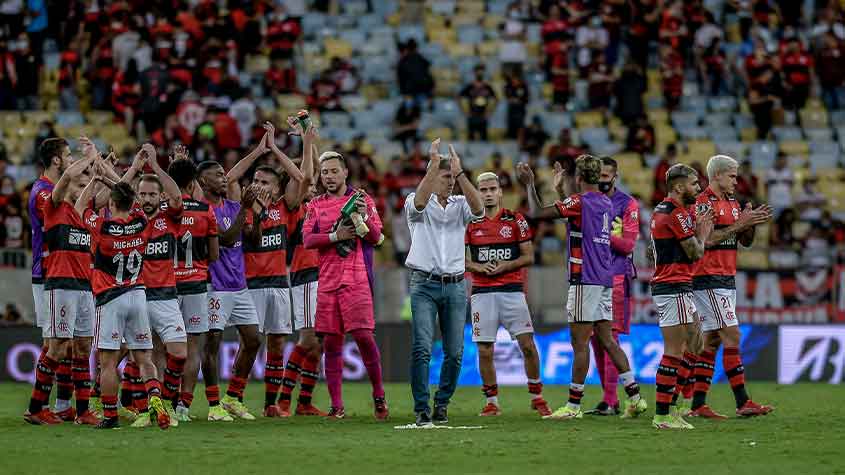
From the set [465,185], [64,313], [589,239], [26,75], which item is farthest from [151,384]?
[26,75]

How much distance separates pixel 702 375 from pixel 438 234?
341 cm

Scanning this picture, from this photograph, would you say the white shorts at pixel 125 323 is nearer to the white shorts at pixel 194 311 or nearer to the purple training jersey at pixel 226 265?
the white shorts at pixel 194 311

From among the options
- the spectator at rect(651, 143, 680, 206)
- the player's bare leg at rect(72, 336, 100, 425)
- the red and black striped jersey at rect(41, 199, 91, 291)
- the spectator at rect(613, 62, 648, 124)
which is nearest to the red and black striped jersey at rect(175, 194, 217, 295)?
the red and black striped jersey at rect(41, 199, 91, 291)

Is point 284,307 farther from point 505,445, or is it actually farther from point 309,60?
point 309,60

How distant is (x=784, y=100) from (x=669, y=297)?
19.5m

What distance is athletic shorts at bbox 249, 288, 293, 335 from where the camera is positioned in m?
16.2

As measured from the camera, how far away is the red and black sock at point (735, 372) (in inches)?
609

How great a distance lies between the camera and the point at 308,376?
16000 millimetres

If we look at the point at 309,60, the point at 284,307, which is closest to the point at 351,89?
the point at 309,60

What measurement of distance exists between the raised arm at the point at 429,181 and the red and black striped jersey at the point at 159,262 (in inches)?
101

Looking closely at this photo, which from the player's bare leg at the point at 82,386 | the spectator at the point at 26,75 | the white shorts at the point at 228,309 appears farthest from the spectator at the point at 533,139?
the player's bare leg at the point at 82,386

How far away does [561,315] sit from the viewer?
23.8 m

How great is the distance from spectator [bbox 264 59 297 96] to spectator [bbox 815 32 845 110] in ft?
38.2

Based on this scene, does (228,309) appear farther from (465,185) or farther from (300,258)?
(465,185)
